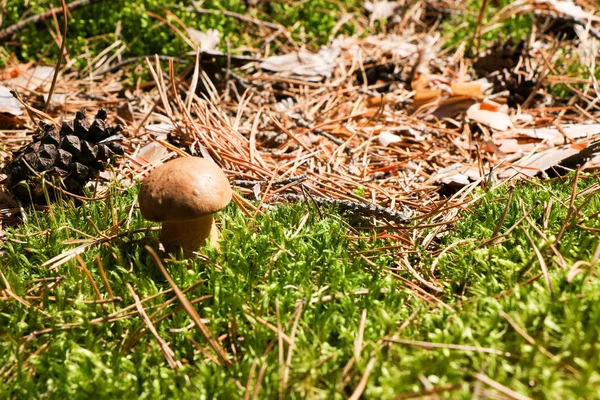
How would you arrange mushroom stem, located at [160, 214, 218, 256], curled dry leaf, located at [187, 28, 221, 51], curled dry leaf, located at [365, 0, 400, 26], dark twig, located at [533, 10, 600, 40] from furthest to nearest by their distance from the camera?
curled dry leaf, located at [365, 0, 400, 26]
dark twig, located at [533, 10, 600, 40]
curled dry leaf, located at [187, 28, 221, 51]
mushroom stem, located at [160, 214, 218, 256]

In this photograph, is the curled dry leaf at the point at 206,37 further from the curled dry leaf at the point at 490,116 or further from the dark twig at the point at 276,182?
the curled dry leaf at the point at 490,116

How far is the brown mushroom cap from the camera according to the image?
75.3 inches

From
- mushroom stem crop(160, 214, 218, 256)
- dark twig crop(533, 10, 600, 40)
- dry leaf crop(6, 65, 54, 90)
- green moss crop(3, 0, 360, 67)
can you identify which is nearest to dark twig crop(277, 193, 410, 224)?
mushroom stem crop(160, 214, 218, 256)

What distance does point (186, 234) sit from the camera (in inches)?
83.7

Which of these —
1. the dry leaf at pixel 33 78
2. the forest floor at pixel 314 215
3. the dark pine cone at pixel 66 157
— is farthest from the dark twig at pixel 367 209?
the dry leaf at pixel 33 78

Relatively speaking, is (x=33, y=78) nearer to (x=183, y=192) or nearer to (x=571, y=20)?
(x=183, y=192)

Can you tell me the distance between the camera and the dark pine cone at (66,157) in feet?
8.46

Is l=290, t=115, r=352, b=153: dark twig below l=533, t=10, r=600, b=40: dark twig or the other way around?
below

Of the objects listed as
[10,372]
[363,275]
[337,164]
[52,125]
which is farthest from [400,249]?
[52,125]

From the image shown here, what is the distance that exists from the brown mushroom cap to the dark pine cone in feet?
2.60

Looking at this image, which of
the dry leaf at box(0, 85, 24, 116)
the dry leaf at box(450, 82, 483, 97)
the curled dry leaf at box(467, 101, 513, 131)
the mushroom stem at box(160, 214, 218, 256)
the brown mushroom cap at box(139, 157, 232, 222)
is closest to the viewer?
the brown mushroom cap at box(139, 157, 232, 222)

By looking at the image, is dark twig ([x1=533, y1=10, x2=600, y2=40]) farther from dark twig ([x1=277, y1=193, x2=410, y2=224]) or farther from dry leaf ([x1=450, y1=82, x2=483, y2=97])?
dark twig ([x1=277, y1=193, x2=410, y2=224])

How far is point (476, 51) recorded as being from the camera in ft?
14.3

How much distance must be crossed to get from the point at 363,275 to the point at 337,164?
3.72 ft
